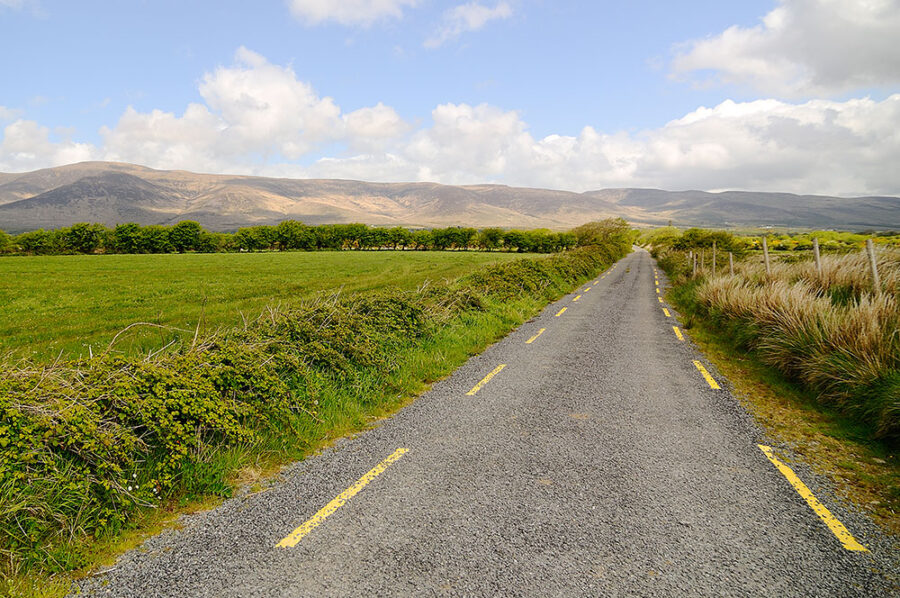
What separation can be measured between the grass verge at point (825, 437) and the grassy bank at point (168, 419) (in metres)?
5.27

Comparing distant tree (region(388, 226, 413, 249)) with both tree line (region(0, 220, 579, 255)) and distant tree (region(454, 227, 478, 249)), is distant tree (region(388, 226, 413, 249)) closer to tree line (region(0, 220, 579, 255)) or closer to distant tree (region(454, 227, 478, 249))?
tree line (region(0, 220, 579, 255))

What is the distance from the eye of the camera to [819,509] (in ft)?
13.6

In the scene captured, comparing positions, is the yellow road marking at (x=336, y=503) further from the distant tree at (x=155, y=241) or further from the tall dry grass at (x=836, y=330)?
the distant tree at (x=155, y=241)

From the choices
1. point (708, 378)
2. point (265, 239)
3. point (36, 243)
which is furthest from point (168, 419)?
point (265, 239)

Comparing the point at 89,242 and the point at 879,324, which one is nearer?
the point at 879,324

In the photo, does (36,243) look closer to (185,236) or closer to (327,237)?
(185,236)

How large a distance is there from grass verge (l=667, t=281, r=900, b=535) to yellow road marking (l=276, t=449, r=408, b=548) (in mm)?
4524

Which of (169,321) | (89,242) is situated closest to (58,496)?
(169,321)

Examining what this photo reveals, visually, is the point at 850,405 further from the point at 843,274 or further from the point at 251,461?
the point at 251,461

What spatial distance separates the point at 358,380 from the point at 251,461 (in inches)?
92.6

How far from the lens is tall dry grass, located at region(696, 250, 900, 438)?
6.28 m

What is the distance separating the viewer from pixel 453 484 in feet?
14.8

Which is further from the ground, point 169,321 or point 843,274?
point 843,274

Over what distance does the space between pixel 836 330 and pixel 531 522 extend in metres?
6.84
